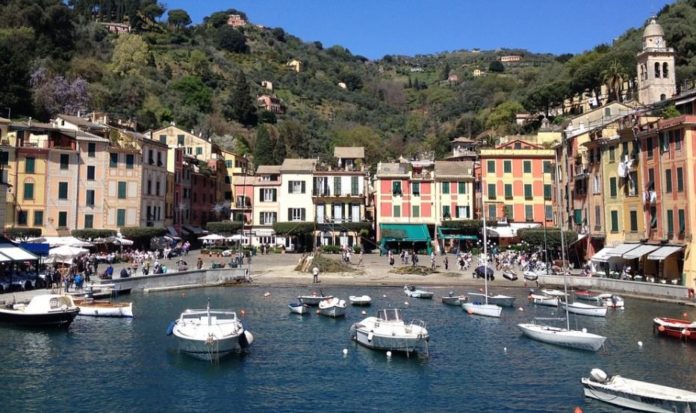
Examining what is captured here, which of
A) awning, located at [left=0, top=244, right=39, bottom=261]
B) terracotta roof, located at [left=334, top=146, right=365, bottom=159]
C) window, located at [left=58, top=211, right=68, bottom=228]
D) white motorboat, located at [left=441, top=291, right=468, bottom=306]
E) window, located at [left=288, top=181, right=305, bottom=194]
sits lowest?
white motorboat, located at [left=441, top=291, right=468, bottom=306]

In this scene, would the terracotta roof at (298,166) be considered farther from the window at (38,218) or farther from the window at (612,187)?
the window at (612,187)

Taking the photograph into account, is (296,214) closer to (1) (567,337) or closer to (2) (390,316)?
(2) (390,316)

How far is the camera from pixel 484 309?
40.3 meters

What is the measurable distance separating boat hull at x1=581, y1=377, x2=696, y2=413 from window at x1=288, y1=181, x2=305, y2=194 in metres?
60.3

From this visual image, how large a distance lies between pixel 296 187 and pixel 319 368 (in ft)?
179

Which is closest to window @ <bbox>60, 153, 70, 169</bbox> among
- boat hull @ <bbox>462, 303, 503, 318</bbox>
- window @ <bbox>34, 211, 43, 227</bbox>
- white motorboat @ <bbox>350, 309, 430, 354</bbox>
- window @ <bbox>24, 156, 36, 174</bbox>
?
window @ <bbox>24, 156, 36, 174</bbox>

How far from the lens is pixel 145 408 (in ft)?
71.9

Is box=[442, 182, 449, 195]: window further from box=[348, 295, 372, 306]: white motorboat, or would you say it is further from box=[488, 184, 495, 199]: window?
box=[348, 295, 372, 306]: white motorboat

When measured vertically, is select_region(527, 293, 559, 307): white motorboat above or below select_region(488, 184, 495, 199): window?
below

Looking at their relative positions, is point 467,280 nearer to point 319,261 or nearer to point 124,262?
point 319,261

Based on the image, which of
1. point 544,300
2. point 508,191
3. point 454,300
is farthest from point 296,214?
point 544,300

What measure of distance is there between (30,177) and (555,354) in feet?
198

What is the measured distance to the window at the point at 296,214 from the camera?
262ft

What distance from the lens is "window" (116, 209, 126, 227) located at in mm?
68500
